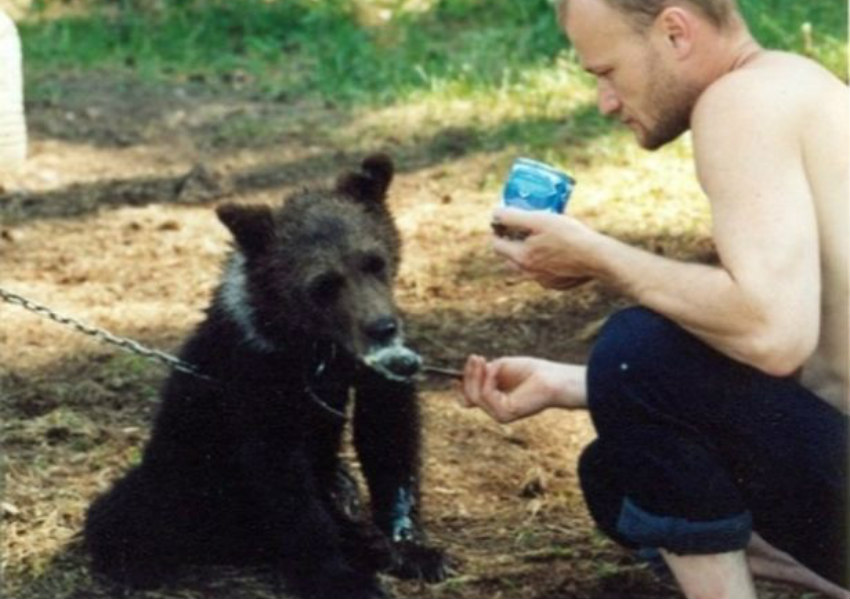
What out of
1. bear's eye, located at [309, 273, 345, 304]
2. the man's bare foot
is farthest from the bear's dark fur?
the man's bare foot

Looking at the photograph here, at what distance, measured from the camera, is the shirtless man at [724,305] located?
3.94m

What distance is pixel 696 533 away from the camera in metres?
4.21

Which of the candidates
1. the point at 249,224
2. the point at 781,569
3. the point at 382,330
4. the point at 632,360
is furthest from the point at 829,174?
the point at 249,224

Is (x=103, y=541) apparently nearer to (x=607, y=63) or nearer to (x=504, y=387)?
(x=504, y=387)

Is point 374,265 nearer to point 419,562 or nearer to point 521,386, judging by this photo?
point 521,386

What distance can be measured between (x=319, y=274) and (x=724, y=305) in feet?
5.06

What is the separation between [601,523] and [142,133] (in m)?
6.03

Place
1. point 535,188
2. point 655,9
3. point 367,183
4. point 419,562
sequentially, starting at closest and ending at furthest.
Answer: point 655,9 < point 535,188 < point 419,562 < point 367,183

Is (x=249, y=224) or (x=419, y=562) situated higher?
(x=249, y=224)

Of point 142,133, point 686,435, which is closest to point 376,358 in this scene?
point 686,435

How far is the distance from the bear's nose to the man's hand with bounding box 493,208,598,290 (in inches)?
24.7

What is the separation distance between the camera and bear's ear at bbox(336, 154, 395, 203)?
5.42m

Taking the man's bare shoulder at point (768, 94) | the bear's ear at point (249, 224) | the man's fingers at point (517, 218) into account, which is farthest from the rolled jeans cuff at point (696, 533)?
the bear's ear at point (249, 224)

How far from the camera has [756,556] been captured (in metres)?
4.80
